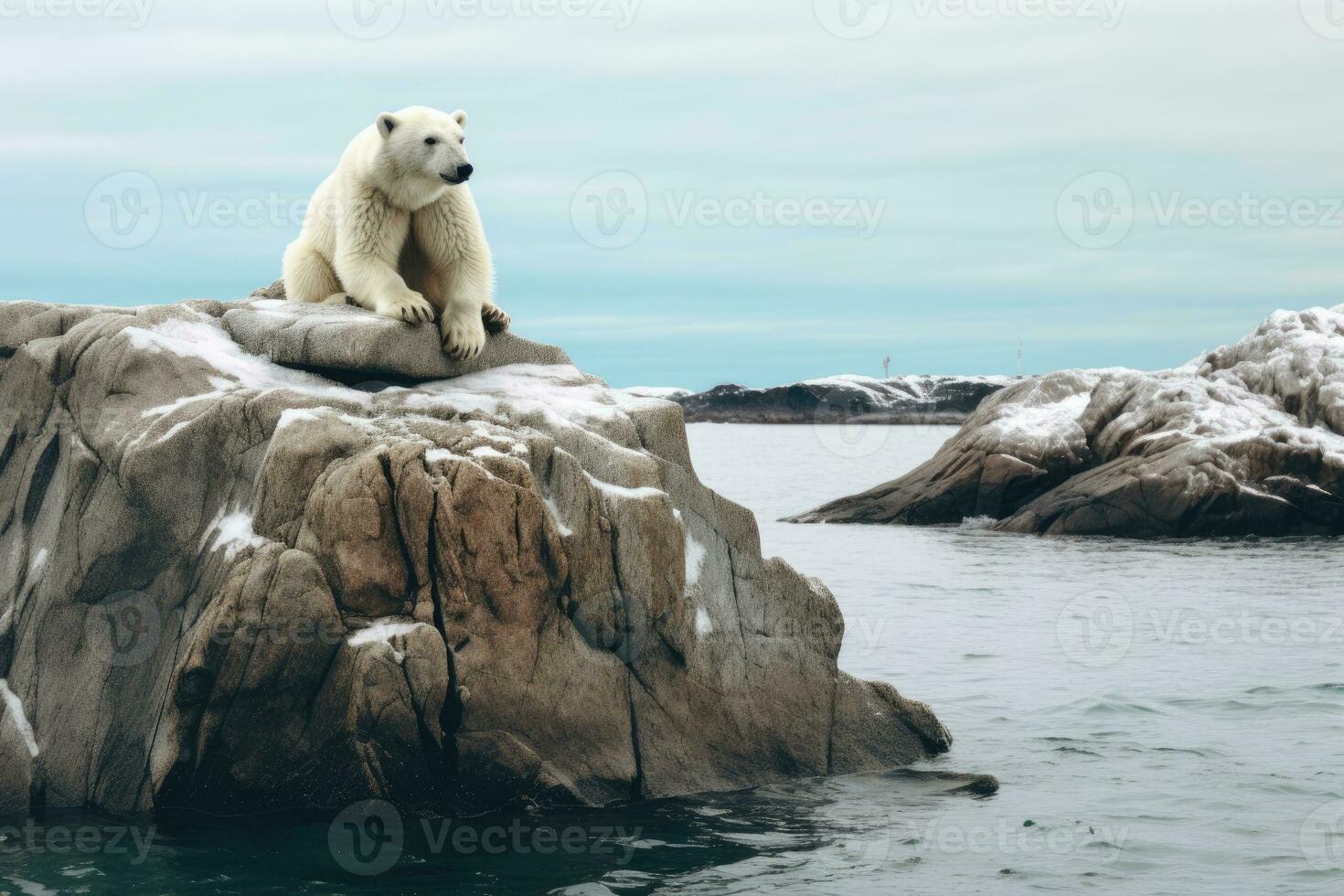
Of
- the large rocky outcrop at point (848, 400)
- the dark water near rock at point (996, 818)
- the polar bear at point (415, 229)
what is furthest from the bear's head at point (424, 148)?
the large rocky outcrop at point (848, 400)

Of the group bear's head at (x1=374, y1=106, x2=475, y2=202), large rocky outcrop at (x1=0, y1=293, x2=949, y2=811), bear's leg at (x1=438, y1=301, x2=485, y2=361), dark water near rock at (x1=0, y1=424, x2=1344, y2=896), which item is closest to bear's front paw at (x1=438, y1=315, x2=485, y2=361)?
bear's leg at (x1=438, y1=301, x2=485, y2=361)

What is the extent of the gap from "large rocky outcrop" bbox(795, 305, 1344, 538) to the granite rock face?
97.8 m

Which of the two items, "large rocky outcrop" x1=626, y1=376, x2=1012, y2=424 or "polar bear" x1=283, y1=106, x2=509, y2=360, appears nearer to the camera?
"polar bear" x1=283, y1=106, x2=509, y2=360

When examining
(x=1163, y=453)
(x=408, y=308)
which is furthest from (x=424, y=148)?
(x=1163, y=453)

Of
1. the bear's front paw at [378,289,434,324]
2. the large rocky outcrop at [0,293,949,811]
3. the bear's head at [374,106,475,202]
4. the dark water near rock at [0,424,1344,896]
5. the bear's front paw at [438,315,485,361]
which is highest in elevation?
the bear's head at [374,106,475,202]

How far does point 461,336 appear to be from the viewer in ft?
32.9

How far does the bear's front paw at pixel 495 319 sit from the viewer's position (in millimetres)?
10516

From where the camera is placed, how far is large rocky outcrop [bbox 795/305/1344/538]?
24781 mm

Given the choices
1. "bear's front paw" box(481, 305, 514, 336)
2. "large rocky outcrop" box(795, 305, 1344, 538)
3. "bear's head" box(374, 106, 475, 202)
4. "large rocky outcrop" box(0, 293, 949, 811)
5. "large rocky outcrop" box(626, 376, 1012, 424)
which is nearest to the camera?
"large rocky outcrop" box(0, 293, 949, 811)

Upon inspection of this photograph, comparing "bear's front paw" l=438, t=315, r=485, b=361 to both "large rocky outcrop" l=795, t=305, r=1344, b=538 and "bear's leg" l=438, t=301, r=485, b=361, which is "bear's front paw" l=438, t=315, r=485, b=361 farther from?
"large rocky outcrop" l=795, t=305, r=1344, b=538

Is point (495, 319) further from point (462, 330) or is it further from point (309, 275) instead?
point (309, 275)

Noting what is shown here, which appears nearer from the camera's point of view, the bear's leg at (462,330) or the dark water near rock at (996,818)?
the dark water near rock at (996,818)

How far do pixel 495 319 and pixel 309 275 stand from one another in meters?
1.75

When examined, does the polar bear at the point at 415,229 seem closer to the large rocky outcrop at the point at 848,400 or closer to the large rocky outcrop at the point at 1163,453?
the large rocky outcrop at the point at 1163,453
